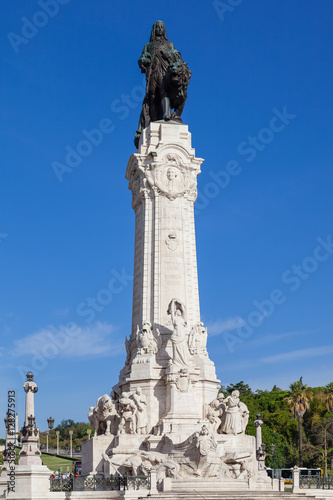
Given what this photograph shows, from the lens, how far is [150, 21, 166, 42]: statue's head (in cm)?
4326

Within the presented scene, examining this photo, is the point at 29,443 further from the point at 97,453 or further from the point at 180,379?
the point at 180,379

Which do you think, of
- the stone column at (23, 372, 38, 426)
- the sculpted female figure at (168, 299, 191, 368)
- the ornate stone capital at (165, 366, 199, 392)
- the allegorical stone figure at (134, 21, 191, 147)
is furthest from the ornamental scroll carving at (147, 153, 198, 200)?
the stone column at (23, 372, 38, 426)

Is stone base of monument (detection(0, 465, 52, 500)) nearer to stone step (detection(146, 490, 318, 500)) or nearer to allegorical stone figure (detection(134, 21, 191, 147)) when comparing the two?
stone step (detection(146, 490, 318, 500))

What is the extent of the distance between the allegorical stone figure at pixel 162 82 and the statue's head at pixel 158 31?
0.31 metres

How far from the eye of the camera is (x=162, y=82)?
136ft

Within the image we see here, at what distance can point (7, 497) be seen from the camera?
1096 inches

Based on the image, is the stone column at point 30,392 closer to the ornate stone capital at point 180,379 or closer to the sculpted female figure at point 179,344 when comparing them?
the ornate stone capital at point 180,379

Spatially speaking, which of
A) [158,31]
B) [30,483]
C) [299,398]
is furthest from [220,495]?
[299,398]

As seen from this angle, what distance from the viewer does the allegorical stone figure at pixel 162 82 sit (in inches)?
1612

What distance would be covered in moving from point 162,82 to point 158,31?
3.69 meters

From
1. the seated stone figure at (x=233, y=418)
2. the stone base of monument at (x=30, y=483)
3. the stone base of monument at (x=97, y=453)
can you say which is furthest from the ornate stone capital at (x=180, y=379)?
the stone base of monument at (x=30, y=483)

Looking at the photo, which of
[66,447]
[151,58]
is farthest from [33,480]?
[66,447]

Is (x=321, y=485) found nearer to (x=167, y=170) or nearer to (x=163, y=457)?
(x=163, y=457)

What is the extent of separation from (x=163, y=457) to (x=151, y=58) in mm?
22161
